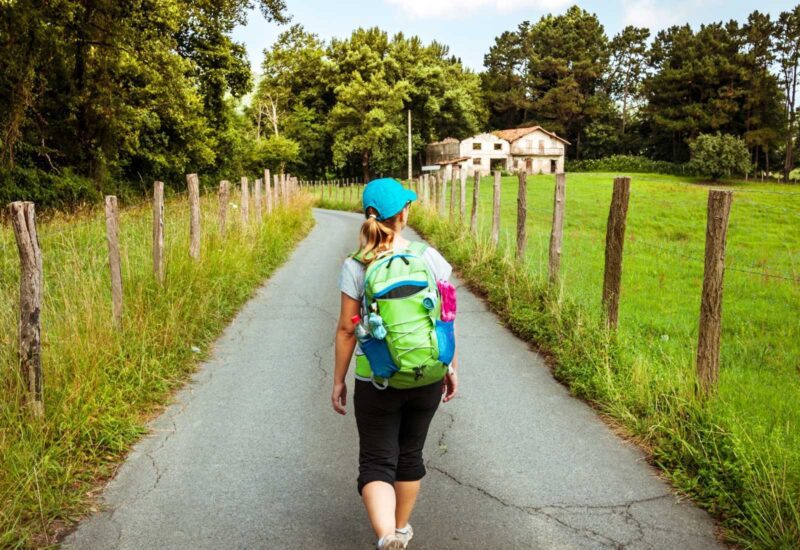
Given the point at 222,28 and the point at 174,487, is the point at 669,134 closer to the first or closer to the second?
the point at 222,28

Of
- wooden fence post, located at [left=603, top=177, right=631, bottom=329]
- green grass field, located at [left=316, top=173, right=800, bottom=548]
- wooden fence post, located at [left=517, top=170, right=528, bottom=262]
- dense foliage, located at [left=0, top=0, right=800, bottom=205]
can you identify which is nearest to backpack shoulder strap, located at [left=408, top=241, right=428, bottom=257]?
green grass field, located at [left=316, top=173, right=800, bottom=548]

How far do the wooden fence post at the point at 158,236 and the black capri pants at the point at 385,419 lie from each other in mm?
5256

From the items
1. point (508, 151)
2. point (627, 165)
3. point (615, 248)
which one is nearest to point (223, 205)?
point (615, 248)

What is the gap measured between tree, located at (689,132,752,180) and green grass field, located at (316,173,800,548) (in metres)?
46.6

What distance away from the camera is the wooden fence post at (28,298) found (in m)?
4.33

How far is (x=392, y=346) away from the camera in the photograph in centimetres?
268

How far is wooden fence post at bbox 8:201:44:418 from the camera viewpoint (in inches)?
170

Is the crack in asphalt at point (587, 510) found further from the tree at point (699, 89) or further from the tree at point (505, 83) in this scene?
the tree at point (505, 83)

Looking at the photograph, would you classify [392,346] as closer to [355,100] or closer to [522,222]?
[522,222]

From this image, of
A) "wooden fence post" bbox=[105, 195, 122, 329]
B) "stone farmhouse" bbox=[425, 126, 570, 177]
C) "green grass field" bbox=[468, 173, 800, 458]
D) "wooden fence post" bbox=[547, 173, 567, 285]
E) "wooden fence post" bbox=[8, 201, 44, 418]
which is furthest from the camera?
"stone farmhouse" bbox=[425, 126, 570, 177]

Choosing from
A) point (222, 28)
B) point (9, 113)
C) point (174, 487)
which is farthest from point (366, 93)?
point (174, 487)

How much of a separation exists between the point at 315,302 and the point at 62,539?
637cm

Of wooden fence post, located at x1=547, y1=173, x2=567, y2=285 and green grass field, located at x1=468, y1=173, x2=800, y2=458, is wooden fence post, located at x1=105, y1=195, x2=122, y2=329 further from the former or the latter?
wooden fence post, located at x1=547, y1=173, x2=567, y2=285

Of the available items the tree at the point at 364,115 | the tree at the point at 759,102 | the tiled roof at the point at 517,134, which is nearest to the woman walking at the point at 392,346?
the tree at the point at 364,115
